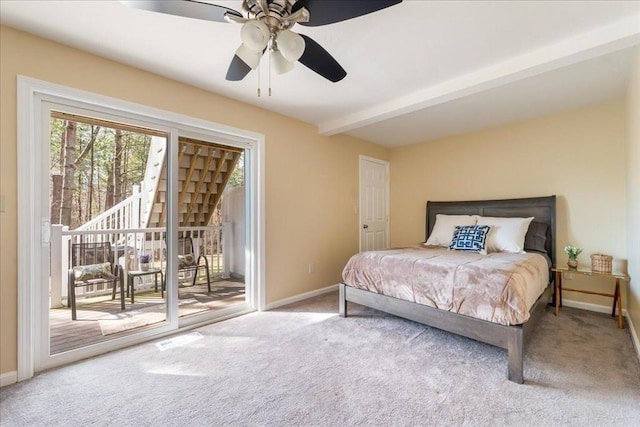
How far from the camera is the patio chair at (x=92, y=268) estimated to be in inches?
98.6

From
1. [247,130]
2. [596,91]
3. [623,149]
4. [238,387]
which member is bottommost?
[238,387]

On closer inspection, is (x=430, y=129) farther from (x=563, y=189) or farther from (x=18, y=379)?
(x=18, y=379)

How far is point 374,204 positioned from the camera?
488 centimetres

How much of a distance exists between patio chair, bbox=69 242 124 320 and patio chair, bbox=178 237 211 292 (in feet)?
1.86

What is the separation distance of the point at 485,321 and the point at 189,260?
9.60 feet

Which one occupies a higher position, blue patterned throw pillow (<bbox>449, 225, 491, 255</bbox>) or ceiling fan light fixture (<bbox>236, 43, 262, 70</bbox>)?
ceiling fan light fixture (<bbox>236, 43, 262, 70</bbox>)

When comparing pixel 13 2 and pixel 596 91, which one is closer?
pixel 13 2

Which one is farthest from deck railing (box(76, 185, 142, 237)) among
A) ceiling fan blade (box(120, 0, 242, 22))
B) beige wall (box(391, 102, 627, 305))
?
beige wall (box(391, 102, 627, 305))

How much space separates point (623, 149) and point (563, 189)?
2.09 feet

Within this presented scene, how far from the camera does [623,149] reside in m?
3.05

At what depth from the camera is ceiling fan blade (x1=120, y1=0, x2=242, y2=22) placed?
1.34 metres

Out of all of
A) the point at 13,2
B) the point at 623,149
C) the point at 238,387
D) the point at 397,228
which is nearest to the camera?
the point at 13,2

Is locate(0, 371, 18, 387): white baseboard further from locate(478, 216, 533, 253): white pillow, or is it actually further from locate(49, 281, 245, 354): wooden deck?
locate(478, 216, 533, 253): white pillow

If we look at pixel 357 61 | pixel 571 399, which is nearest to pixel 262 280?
pixel 357 61
